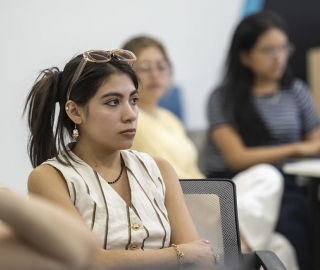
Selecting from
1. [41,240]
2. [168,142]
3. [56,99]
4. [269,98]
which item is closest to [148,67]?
[168,142]

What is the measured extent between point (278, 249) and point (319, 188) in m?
0.30

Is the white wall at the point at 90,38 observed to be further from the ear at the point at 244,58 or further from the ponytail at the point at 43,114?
the ear at the point at 244,58

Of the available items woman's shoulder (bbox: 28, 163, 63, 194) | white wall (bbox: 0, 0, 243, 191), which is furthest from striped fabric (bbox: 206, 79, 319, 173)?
woman's shoulder (bbox: 28, 163, 63, 194)

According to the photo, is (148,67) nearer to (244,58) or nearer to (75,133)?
(244,58)

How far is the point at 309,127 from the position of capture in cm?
315

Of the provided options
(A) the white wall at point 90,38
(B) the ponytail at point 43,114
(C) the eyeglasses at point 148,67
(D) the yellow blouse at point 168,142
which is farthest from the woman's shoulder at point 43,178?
(C) the eyeglasses at point 148,67

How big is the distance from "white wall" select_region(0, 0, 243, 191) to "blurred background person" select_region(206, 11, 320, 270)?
1.85 feet

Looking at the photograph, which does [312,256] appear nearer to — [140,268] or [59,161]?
[59,161]

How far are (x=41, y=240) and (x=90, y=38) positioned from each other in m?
2.23

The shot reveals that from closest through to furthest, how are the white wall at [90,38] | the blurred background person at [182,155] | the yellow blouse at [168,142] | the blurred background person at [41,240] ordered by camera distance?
the blurred background person at [41,240]
the yellow blouse at [168,142]
the white wall at [90,38]
the blurred background person at [182,155]

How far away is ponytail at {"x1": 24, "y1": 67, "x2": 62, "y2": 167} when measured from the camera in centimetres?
147

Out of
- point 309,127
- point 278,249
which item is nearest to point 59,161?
point 278,249

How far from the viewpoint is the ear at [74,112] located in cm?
146

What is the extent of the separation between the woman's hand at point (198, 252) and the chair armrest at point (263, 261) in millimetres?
89
